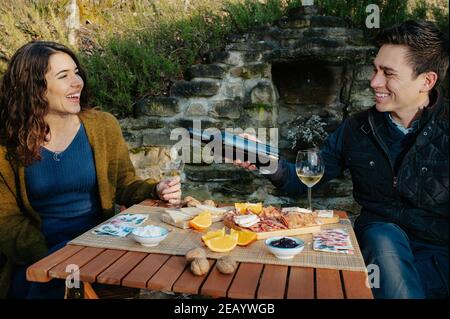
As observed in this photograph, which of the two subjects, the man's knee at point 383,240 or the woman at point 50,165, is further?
the woman at point 50,165

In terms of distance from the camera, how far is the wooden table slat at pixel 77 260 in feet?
4.70

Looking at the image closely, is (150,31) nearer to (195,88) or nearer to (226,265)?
(195,88)

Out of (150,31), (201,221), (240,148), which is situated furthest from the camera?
(150,31)

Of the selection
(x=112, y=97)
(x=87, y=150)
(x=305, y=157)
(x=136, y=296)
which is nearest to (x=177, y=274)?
(x=305, y=157)

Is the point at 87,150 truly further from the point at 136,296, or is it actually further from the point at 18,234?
the point at 136,296

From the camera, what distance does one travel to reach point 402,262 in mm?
1662

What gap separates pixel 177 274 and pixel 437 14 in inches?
121

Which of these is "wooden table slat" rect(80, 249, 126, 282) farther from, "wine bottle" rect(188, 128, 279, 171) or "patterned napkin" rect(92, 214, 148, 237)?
"wine bottle" rect(188, 128, 279, 171)

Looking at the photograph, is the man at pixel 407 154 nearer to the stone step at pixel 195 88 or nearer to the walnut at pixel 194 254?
the walnut at pixel 194 254

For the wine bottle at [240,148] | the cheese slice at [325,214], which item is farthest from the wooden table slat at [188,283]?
the cheese slice at [325,214]

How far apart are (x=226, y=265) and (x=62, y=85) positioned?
1.43 metres

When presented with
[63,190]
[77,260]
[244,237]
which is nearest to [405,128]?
[244,237]

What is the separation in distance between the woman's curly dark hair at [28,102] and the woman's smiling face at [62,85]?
0.02 meters

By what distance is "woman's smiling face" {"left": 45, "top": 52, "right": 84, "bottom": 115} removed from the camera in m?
2.27
